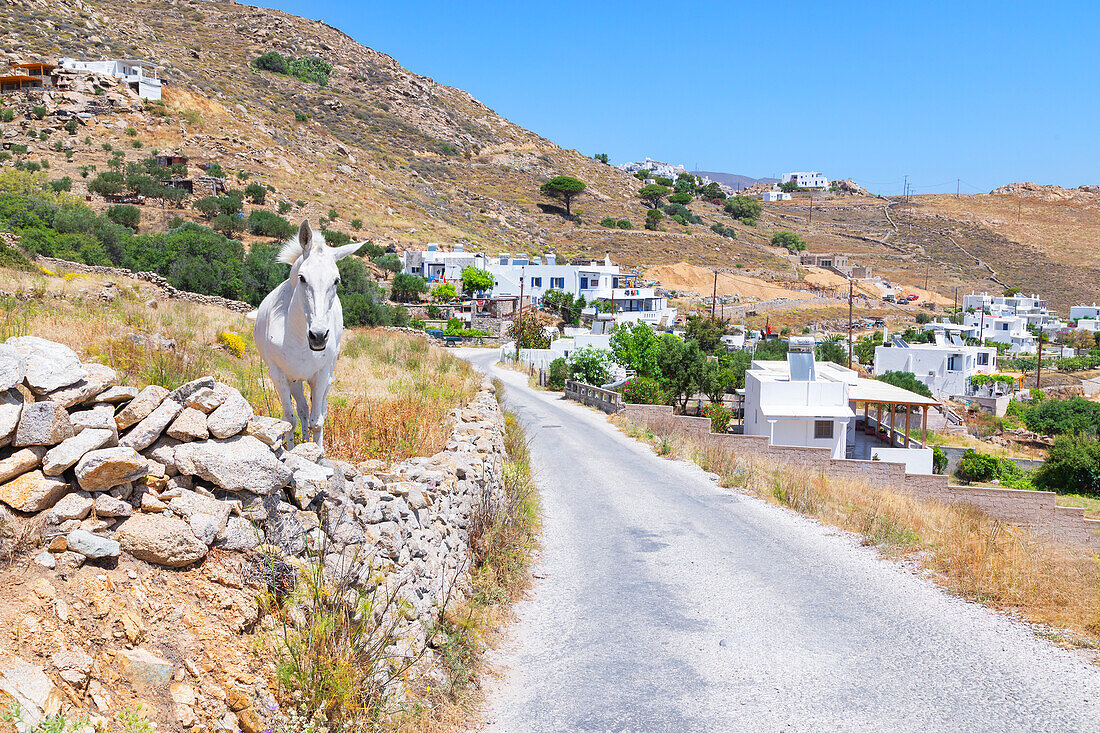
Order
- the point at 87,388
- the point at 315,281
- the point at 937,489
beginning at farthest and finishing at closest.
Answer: the point at 937,489 → the point at 315,281 → the point at 87,388

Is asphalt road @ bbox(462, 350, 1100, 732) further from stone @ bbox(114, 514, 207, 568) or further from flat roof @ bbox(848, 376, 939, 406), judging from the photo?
flat roof @ bbox(848, 376, 939, 406)

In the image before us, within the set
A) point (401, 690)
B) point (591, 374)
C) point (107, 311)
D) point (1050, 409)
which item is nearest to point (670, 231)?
point (1050, 409)

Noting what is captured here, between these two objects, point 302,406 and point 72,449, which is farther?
point 302,406

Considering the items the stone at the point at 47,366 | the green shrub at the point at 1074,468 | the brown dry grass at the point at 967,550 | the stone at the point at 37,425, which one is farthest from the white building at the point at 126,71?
the stone at the point at 37,425

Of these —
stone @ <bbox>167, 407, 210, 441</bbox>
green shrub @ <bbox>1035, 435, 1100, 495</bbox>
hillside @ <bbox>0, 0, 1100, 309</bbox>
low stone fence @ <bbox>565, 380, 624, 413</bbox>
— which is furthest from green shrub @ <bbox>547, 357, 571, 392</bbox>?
stone @ <bbox>167, 407, 210, 441</bbox>

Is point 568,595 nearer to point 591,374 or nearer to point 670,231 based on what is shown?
point 591,374

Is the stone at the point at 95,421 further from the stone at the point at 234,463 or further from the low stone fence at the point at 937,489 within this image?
the low stone fence at the point at 937,489

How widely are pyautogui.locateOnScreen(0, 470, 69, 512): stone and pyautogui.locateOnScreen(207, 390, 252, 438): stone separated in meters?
0.84

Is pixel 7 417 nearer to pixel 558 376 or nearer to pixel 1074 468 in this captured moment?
pixel 558 376

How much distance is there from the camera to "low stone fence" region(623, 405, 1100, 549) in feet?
70.3

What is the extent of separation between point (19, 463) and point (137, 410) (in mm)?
653

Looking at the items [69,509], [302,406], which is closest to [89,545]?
[69,509]

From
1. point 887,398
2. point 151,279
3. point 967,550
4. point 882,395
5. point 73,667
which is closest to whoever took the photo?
point 73,667

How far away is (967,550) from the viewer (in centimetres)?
892
